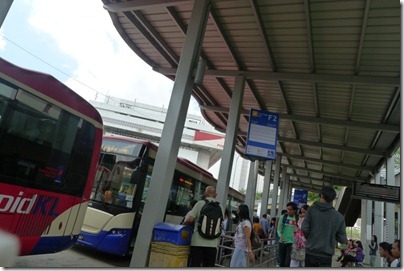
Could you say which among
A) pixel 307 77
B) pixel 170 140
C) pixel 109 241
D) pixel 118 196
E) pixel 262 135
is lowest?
pixel 109 241

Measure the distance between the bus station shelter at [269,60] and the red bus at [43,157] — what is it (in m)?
1.35

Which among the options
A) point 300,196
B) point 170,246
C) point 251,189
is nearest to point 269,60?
point 170,246

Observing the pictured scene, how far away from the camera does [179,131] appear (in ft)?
21.5

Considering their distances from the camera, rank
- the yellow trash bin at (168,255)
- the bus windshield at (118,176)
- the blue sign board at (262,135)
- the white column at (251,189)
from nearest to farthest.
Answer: the yellow trash bin at (168,255) < the bus windshield at (118,176) < the blue sign board at (262,135) < the white column at (251,189)

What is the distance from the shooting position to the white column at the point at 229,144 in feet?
29.5

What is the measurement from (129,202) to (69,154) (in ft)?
7.92

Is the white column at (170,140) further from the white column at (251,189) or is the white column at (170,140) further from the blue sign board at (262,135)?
the white column at (251,189)

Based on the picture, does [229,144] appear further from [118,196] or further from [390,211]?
[390,211]

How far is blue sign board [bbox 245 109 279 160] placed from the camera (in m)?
9.27

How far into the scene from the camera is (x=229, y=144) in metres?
9.41

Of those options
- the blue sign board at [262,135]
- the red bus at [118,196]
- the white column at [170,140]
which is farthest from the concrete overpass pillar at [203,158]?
the white column at [170,140]

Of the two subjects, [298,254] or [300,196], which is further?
[300,196]

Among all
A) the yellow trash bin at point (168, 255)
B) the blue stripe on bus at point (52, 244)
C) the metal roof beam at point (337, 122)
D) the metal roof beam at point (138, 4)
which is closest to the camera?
the blue stripe on bus at point (52, 244)

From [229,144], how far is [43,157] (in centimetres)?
562
